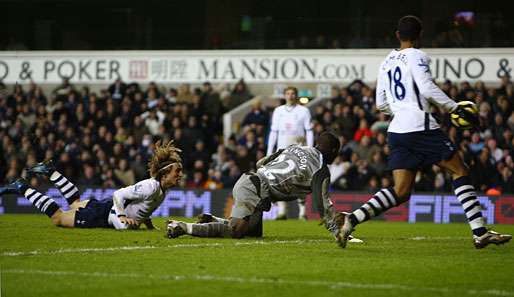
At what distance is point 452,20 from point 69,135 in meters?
10.5

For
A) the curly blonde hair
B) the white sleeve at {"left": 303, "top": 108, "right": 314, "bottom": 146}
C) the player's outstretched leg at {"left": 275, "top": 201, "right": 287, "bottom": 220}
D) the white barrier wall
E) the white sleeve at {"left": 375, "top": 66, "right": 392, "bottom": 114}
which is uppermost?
the white barrier wall

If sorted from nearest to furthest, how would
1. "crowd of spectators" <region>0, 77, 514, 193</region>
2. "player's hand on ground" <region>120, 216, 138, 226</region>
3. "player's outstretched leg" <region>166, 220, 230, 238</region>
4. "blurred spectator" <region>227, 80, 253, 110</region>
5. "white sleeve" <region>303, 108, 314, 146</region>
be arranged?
"player's outstretched leg" <region>166, 220, 230, 238</region>
"player's hand on ground" <region>120, 216, 138, 226</region>
"white sleeve" <region>303, 108, 314, 146</region>
"crowd of spectators" <region>0, 77, 514, 193</region>
"blurred spectator" <region>227, 80, 253, 110</region>

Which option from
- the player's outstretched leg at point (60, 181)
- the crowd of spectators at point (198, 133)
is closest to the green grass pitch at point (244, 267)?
the player's outstretched leg at point (60, 181)

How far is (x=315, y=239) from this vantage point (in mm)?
13086

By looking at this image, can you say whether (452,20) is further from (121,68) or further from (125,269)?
(125,269)

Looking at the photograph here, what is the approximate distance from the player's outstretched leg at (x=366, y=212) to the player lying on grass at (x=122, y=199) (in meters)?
3.36

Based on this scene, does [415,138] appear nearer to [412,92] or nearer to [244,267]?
[412,92]

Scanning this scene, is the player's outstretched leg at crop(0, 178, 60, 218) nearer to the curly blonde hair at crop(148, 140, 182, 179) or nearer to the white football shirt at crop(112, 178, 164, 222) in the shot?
the white football shirt at crop(112, 178, 164, 222)

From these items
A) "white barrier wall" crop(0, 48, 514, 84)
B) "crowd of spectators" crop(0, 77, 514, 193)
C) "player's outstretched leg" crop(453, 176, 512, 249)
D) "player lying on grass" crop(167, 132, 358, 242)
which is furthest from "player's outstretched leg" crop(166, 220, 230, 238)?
"white barrier wall" crop(0, 48, 514, 84)

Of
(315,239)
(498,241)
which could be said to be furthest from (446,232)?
(498,241)

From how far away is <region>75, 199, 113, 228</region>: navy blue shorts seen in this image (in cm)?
1441

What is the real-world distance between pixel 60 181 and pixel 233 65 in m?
14.6

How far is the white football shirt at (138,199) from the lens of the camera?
44.4 feet

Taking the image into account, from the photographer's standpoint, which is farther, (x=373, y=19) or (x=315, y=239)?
(x=373, y=19)
